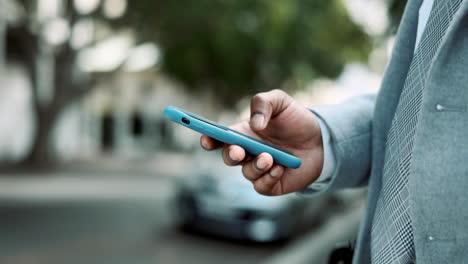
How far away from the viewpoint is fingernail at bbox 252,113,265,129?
1.13 m

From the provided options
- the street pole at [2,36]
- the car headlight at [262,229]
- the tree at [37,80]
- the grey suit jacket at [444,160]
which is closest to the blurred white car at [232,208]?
the car headlight at [262,229]

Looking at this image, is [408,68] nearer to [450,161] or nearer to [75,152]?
[450,161]

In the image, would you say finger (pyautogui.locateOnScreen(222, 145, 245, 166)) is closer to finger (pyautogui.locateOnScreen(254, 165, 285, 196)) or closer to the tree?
finger (pyautogui.locateOnScreen(254, 165, 285, 196))

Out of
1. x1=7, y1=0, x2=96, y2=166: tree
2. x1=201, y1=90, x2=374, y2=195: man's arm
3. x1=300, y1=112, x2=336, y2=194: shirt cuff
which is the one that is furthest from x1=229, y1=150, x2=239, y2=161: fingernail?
x1=7, y1=0, x2=96, y2=166: tree

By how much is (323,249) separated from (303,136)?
5.21 meters

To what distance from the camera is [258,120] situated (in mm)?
1143

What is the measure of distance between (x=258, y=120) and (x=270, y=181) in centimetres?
18

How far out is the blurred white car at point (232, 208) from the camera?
664 cm

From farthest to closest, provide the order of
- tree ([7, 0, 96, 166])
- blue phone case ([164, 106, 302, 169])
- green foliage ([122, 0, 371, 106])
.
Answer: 1. tree ([7, 0, 96, 166])
2. green foliage ([122, 0, 371, 106])
3. blue phone case ([164, 106, 302, 169])

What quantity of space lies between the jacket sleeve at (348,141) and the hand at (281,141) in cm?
5

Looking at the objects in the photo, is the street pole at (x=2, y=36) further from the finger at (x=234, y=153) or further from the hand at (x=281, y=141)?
the finger at (x=234, y=153)

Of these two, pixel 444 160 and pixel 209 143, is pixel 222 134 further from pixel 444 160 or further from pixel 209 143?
pixel 444 160

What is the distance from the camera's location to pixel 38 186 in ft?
38.9

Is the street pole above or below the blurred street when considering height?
above
